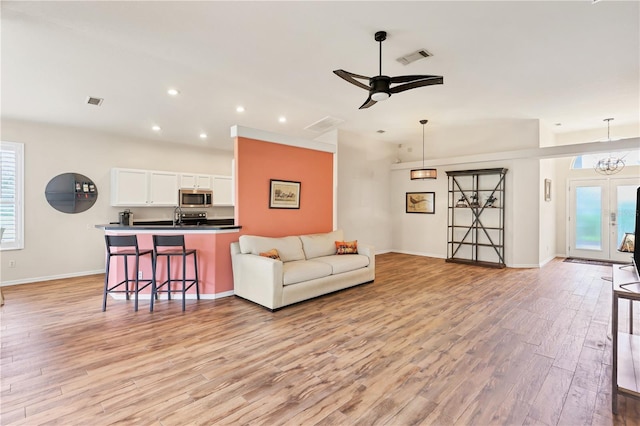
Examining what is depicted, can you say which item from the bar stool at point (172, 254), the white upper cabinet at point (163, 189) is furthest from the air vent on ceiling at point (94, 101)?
the bar stool at point (172, 254)

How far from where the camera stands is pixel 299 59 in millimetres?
3986

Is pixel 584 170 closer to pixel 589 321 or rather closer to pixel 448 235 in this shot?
pixel 448 235

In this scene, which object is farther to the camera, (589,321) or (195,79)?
(195,79)

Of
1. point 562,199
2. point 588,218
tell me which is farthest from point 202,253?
point 588,218

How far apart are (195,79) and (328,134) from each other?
3.44m

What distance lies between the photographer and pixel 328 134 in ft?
24.1

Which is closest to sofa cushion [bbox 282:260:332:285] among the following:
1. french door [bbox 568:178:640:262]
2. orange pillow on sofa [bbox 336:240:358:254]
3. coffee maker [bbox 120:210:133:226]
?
orange pillow on sofa [bbox 336:240:358:254]

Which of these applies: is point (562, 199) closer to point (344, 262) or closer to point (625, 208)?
point (625, 208)

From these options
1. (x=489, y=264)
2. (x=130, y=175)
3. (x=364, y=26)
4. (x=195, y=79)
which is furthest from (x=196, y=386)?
(x=489, y=264)

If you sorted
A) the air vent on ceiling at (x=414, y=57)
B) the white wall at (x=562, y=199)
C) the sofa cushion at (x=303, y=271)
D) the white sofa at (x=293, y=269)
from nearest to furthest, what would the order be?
1. the air vent on ceiling at (x=414, y=57)
2. the white sofa at (x=293, y=269)
3. the sofa cushion at (x=303, y=271)
4. the white wall at (x=562, y=199)

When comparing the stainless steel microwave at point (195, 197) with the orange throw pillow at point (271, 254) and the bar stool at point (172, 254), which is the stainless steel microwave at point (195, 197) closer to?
the bar stool at point (172, 254)

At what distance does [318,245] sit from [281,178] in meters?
1.37

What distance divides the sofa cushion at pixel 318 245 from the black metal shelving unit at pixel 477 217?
364cm

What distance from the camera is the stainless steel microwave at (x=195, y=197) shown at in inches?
274
